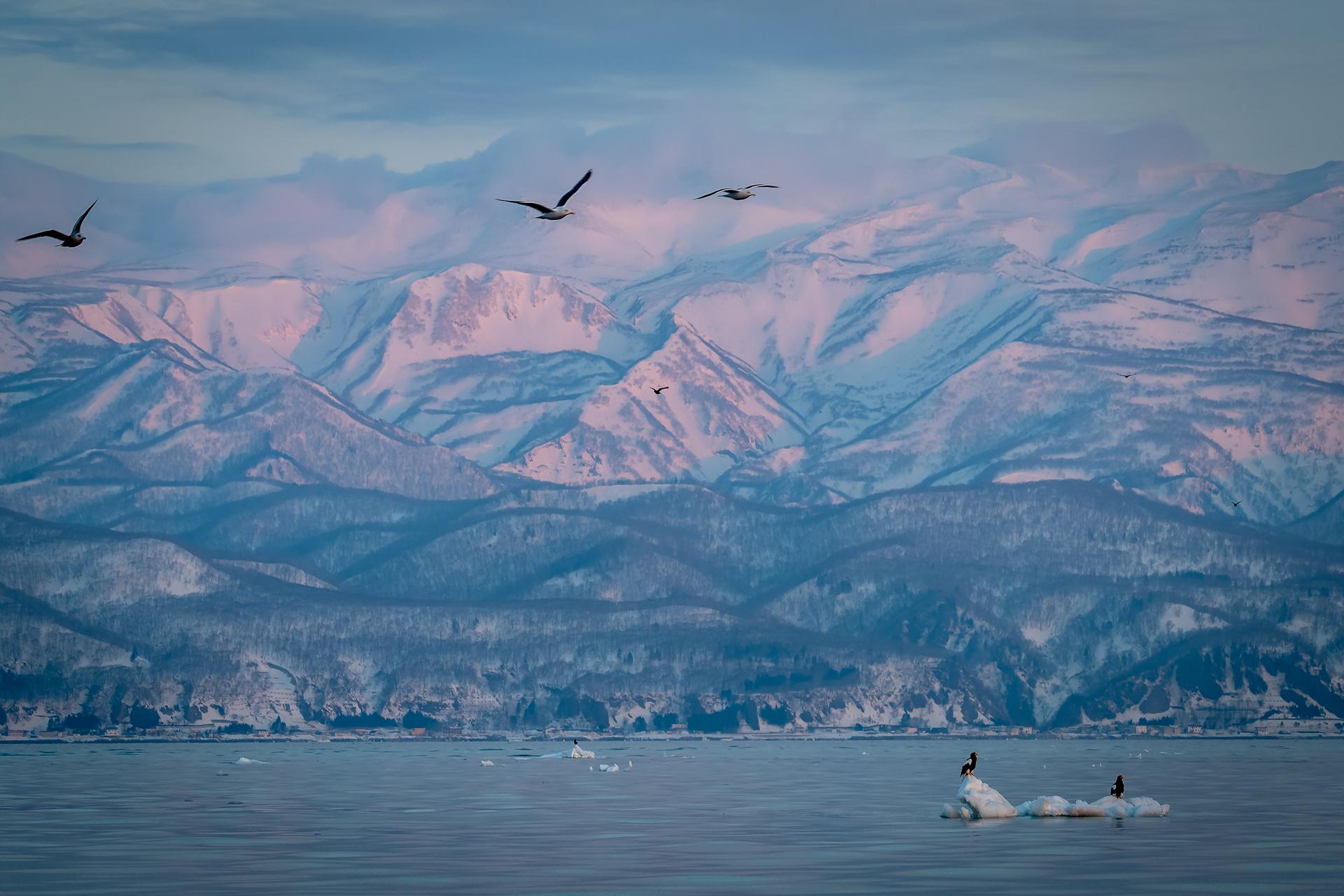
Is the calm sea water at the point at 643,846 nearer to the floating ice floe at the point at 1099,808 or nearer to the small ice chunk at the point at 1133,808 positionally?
the floating ice floe at the point at 1099,808

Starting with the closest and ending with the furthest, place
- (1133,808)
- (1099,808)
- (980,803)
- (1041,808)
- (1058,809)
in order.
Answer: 1. (980,803)
2. (1058,809)
3. (1041,808)
4. (1133,808)
5. (1099,808)

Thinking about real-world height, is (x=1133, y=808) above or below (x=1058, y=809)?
above

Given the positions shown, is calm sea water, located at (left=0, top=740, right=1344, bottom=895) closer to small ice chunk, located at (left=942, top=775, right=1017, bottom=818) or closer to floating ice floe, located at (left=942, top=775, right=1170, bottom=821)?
floating ice floe, located at (left=942, top=775, right=1170, bottom=821)

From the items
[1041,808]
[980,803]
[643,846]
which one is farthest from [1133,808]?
[643,846]

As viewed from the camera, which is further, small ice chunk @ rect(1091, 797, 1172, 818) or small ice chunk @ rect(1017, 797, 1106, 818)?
small ice chunk @ rect(1091, 797, 1172, 818)

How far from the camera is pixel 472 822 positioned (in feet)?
495

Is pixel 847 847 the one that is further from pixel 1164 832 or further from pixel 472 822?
pixel 472 822

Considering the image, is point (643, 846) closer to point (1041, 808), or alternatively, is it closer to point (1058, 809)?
point (1041, 808)

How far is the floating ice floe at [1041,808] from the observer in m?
148

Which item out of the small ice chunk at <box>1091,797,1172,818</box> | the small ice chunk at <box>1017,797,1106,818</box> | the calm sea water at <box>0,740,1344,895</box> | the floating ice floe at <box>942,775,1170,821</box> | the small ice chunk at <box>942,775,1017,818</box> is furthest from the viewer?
the small ice chunk at <box>1091,797,1172,818</box>

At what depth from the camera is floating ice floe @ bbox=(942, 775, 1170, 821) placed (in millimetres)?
147750

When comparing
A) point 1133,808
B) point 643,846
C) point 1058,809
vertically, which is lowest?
point 643,846

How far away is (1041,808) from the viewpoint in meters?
151

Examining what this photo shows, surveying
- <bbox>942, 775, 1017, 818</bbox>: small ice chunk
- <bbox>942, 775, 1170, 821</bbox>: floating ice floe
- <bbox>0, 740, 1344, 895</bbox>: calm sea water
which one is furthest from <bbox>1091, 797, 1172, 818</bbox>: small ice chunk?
<bbox>942, 775, 1017, 818</bbox>: small ice chunk
